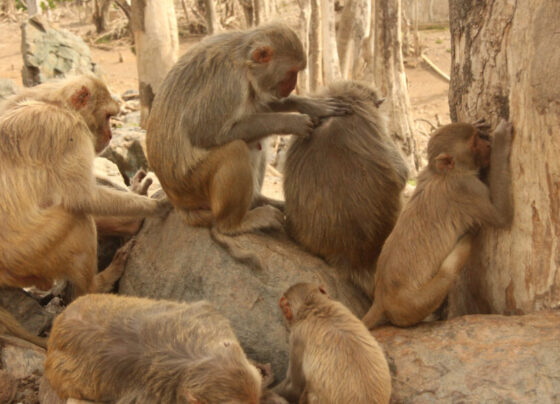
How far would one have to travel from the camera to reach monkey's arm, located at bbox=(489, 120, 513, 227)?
411 cm

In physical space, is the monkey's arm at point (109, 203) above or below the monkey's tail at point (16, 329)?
above

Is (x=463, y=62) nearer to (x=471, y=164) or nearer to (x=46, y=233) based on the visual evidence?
(x=471, y=164)

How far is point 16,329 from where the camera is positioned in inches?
191

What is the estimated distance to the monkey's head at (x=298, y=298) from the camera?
13.1ft

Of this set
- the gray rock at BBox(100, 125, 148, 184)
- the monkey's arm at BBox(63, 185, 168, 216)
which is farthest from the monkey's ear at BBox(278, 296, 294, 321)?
the gray rock at BBox(100, 125, 148, 184)

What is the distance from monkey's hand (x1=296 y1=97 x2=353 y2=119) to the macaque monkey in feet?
5.32

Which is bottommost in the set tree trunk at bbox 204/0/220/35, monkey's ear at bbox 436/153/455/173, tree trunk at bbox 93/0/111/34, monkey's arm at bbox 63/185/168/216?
monkey's arm at bbox 63/185/168/216

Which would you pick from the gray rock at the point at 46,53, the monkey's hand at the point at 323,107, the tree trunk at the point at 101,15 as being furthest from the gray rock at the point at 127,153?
the tree trunk at the point at 101,15

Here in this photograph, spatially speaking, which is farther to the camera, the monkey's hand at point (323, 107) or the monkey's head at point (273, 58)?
the monkey's hand at point (323, 107)

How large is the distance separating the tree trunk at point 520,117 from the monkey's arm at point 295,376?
1.50 m

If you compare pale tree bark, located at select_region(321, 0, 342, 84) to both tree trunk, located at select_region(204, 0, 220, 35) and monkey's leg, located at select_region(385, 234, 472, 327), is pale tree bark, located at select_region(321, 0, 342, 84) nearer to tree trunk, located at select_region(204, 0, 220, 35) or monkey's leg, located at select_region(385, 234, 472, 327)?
tree trunk, located at select_region(204, 0, 220, 35)

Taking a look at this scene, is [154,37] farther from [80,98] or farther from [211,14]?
[80,98]

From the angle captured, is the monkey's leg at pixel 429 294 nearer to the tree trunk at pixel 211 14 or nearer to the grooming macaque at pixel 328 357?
the grooming macaque at pixel 328 357

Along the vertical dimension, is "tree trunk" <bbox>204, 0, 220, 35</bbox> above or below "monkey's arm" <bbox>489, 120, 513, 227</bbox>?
above
